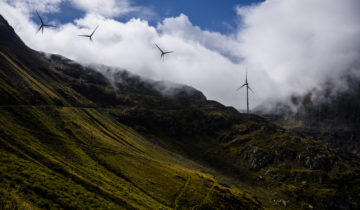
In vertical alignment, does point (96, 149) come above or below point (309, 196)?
above

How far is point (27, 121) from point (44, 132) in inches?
619

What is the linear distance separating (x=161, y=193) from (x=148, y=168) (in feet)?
109

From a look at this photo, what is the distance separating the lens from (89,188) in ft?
183

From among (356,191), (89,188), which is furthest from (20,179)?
(356,191)

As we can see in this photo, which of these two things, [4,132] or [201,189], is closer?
[4,132]

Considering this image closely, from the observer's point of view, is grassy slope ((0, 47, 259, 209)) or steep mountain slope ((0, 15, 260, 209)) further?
steep mountain slope ((0, 15, 260, 209))

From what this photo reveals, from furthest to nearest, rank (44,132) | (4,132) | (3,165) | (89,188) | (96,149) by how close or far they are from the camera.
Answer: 1. (96,149)
2. (44,132)
3. (4,132)
4. (89,188)
5. (3,165)

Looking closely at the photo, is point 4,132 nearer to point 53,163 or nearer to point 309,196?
point 53,163

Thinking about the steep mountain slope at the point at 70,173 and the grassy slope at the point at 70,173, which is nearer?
the grassy slope at the point at 70,173

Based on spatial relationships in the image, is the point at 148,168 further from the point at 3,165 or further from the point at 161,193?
the point at 3,165

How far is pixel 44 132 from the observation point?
112938mm

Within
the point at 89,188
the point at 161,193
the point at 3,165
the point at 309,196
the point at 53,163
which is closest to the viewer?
the point at 3,165

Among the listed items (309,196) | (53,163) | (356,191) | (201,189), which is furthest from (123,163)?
(356,191)

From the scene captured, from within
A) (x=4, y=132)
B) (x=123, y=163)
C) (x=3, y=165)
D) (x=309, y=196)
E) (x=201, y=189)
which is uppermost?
(x=4, y=132)
